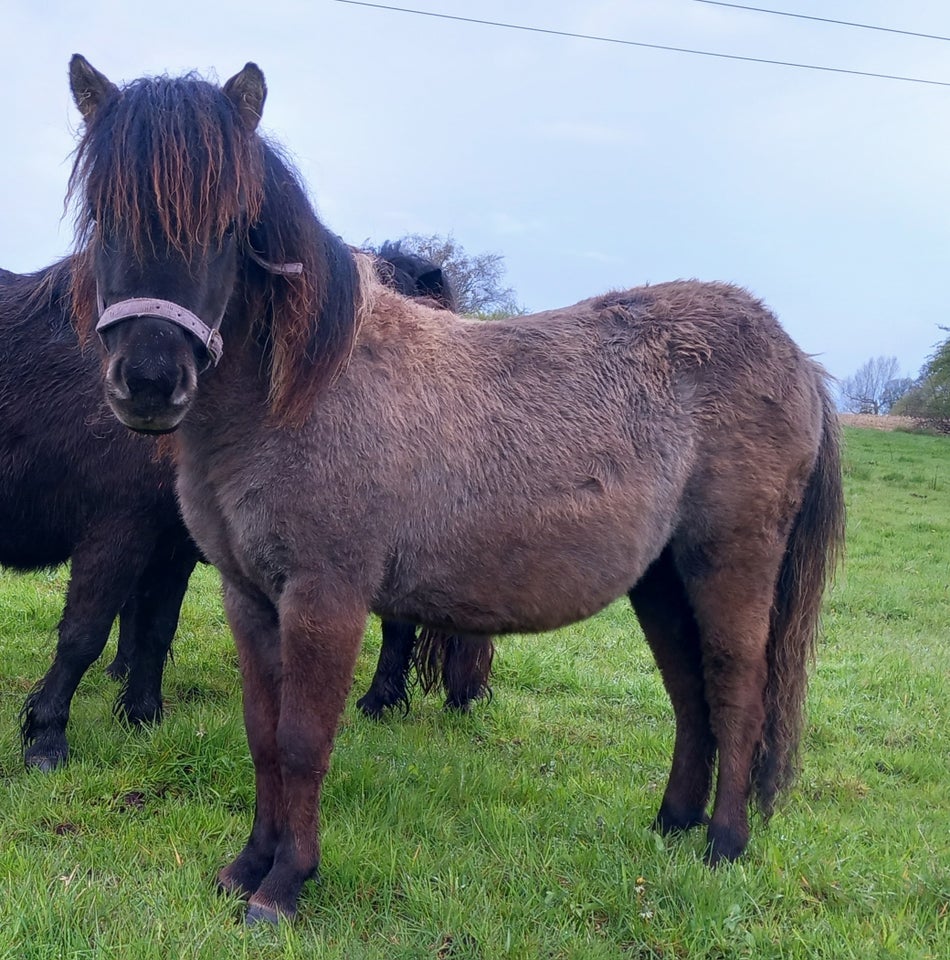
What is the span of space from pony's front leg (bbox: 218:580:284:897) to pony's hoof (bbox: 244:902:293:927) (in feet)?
0.69

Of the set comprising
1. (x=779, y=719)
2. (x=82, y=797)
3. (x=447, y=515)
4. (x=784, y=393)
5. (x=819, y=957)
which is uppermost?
(x=784, y=393)

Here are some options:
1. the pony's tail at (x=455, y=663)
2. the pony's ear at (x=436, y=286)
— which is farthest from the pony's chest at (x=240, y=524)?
the pony's ear at (x=436, y=286)

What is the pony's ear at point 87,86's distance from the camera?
273cm

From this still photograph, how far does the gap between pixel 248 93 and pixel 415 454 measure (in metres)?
1.29

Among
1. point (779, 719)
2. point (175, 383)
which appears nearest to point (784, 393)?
point (779, 719)

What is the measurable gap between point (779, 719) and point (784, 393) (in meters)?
1.38

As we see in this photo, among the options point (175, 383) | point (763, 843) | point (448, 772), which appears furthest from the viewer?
point (448, 772)

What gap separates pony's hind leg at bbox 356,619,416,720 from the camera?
537cm

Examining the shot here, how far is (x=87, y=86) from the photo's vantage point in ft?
9.09

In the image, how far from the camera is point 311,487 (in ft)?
9.21

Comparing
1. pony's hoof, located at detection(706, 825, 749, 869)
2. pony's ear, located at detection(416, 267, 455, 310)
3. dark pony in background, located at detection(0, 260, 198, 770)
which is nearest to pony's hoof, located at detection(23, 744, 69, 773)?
→ dark pony in background, located at detection(0, 260, 198, 770)

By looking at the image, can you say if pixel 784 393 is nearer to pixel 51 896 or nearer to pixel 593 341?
pixel 593 341

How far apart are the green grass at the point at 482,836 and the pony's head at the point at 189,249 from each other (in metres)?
1.62

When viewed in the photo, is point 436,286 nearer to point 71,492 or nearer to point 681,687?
point 71,492
